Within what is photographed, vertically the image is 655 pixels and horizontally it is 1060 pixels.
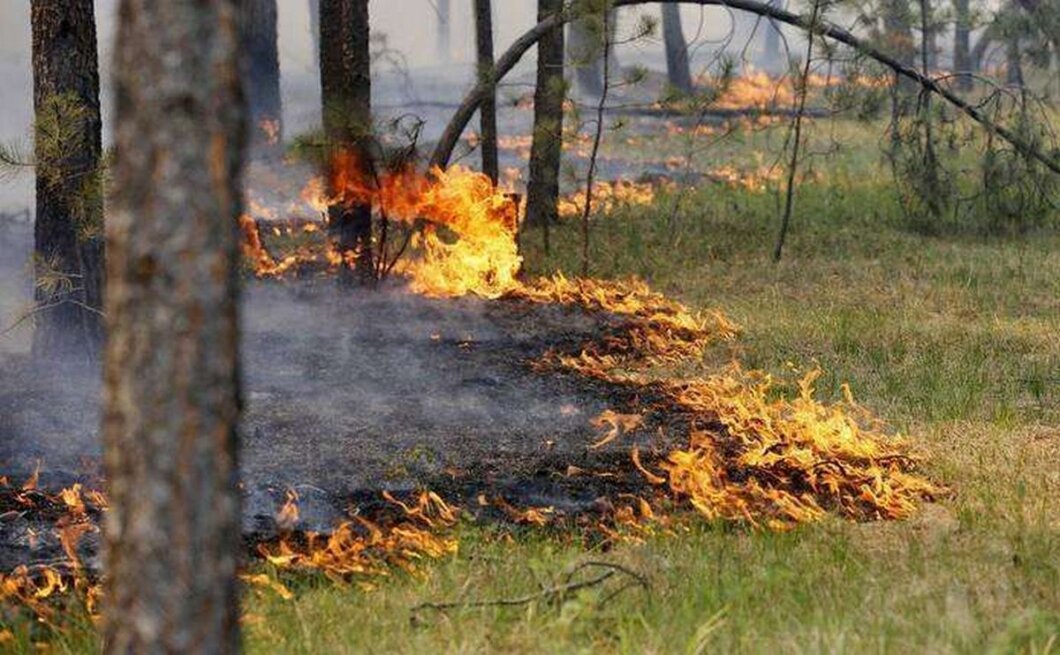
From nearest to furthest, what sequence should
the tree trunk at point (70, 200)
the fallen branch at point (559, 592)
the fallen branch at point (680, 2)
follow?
the fallen branch at point (559, 592)
the tree trunk at point (70, 200)
the fallen branch at point (680, 2)

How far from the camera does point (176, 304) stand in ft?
9.08

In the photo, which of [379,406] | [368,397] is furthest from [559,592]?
[368,397]

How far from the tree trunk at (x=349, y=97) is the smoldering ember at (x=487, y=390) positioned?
27 mm

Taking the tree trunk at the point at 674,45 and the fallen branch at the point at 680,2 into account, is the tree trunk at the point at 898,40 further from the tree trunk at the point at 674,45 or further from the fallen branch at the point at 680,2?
the tree trunk at the point at 674,45

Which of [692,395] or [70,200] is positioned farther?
[692,395]

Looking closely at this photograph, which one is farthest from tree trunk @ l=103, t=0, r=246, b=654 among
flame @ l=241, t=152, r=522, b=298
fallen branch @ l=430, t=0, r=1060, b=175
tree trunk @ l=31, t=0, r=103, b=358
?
fallen branch @ l=430, t=0, r=1060, b=175

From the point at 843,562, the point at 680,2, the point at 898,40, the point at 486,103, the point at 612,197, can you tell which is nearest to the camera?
the point at 843,562

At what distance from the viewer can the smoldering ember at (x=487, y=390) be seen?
282cm

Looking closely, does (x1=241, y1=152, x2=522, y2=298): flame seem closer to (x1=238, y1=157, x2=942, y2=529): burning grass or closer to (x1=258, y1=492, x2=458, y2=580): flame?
(x1=238, y1=157, x2=942, y2=529): burning grass

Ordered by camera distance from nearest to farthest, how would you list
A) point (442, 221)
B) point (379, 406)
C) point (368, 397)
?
1. point (379, 406)
2. point (368, 397)
3. point (442, 221)

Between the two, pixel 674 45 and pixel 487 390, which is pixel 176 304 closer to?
pixel 487 390

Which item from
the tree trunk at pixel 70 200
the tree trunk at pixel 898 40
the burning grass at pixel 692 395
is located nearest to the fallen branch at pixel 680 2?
the burning grass at pixel 692 395

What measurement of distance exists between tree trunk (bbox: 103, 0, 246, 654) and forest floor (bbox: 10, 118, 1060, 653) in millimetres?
1543

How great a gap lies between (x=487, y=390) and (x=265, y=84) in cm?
1245
